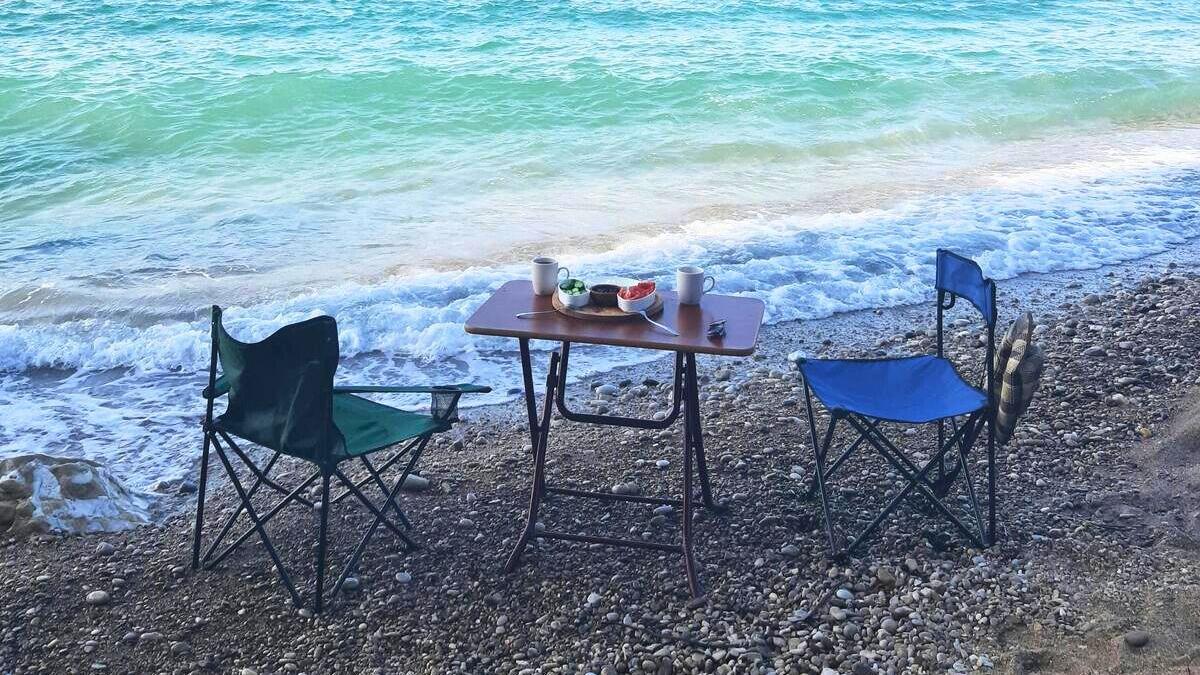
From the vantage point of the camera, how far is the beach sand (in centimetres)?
348

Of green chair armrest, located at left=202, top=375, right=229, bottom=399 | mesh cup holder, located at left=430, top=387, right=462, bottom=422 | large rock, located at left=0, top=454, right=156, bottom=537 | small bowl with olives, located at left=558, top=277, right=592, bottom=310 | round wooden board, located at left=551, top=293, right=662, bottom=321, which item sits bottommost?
large rock, located at left=0, top=454, right=156, bottom=537

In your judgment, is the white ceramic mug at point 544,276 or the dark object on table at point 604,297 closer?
the dark object on table at point 604,297

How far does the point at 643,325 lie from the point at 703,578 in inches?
38.3

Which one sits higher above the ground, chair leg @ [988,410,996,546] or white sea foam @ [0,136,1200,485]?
chair leg @ [988,410,996,546]

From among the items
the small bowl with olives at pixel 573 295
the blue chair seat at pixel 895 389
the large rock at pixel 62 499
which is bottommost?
the large rock at pixel 62 499

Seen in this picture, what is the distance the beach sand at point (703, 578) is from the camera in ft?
11.4

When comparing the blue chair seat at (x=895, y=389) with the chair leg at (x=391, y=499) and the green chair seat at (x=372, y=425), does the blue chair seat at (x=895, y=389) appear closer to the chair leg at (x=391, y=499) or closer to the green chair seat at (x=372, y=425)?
the green chair seat at (x=372, y=425)

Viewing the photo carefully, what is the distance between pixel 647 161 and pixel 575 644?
31.0ft

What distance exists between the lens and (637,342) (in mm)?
3682

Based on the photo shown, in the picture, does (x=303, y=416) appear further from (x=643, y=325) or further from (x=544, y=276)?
(x=643, y=325)

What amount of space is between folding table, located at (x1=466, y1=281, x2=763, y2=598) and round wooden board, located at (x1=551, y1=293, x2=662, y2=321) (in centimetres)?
2

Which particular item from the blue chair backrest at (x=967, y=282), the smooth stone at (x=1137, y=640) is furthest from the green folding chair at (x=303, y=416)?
the smooth stone at (x=1137, y=640)

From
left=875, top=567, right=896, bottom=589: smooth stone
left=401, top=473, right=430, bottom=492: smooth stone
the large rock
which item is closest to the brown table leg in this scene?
left=401, top=473, right=430, bottom=492: smooth stone

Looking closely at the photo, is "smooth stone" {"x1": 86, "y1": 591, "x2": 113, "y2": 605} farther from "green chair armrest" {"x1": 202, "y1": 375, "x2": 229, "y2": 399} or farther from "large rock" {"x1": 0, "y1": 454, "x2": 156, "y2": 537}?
"green chair armrest" {"x1": 202, "y1": 375, "x2": 229, "y2": 399}
